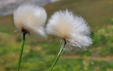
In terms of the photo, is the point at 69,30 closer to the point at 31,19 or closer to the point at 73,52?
the point at 31,19

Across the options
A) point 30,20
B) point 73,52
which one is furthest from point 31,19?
point 73,52

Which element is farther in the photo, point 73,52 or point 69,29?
point 73,52

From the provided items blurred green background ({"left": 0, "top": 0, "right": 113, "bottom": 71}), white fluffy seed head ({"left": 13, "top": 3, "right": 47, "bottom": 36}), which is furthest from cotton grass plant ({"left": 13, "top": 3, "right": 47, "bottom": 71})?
blurred green background ({"left": 0, "top": 0, "right": 113, "bottom": 71})

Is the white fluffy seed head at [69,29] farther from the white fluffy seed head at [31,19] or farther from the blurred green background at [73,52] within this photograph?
the blurred green background at [73,52]

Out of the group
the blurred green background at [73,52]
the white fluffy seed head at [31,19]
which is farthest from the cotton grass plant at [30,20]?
the blurred green background at [73,52]

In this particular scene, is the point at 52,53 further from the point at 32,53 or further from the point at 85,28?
the point at 85,28

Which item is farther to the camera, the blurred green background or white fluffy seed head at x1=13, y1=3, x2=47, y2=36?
the blurred green background

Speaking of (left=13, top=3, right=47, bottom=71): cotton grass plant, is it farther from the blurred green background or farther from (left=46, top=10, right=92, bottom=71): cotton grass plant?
the blurred green background
